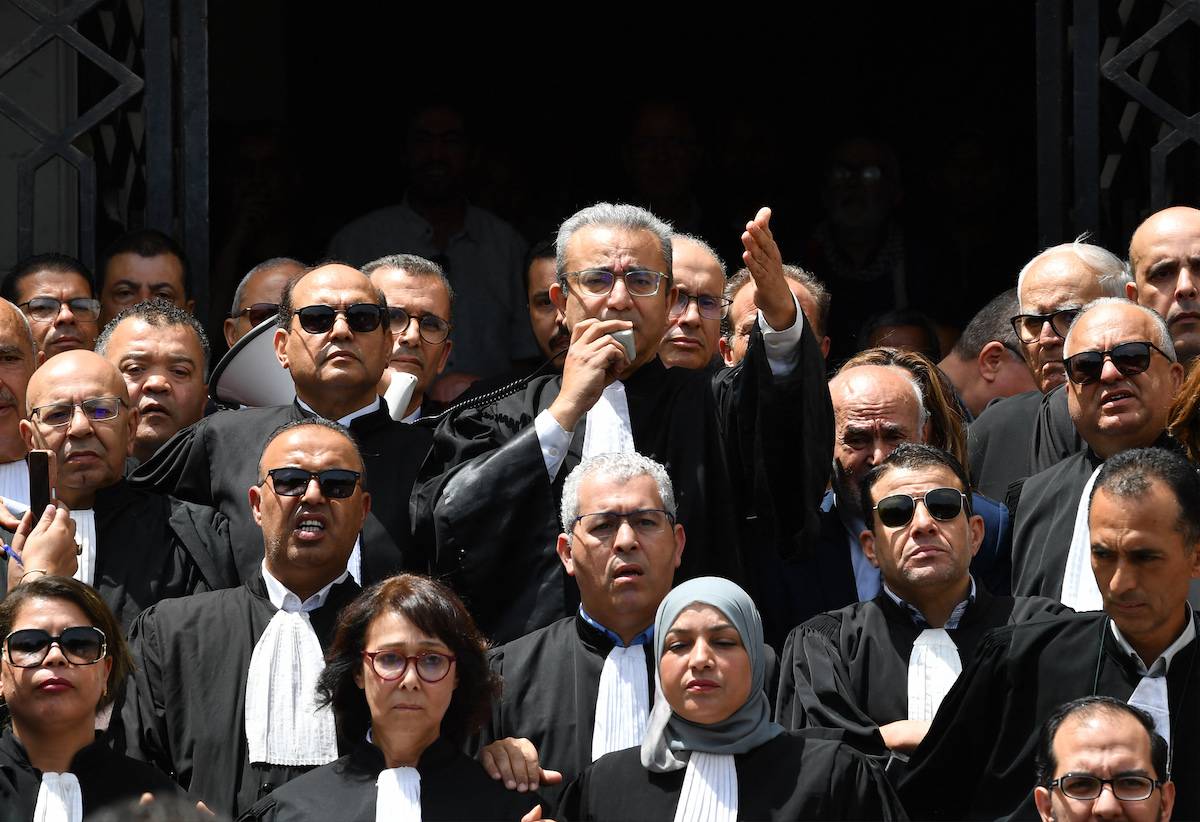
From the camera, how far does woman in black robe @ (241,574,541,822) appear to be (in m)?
6.15

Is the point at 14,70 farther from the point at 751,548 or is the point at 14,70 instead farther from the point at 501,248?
the point at 751,548

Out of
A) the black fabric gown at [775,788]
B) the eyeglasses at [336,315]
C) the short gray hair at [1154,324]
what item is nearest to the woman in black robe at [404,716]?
the black fabric gown at [775,788]

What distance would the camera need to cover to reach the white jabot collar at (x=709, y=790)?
19.7 feet

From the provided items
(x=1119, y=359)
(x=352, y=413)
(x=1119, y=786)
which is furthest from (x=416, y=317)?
(x=1119, y=786)

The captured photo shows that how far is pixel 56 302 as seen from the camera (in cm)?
830

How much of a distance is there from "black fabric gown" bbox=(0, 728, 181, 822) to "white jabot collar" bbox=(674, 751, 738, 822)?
52.4 inches

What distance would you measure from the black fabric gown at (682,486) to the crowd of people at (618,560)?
11 millimetres

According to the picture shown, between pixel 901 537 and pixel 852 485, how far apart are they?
61 cm

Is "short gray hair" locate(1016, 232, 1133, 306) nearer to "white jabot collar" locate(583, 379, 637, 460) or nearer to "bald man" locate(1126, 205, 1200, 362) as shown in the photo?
"bald man" locate(1126, 205, 1200, 362)

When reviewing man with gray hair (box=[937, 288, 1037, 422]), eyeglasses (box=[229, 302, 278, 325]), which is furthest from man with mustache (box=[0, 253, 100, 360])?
man with gray hair (box=[937, 288, 1037, 422])

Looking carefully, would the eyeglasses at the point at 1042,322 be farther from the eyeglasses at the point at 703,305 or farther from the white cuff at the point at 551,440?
the white cuff at the point at 551,440

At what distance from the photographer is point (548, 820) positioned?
19.9ft

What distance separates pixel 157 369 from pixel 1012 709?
313 cm

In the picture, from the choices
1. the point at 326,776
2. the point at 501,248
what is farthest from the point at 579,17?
the point at 326,776
